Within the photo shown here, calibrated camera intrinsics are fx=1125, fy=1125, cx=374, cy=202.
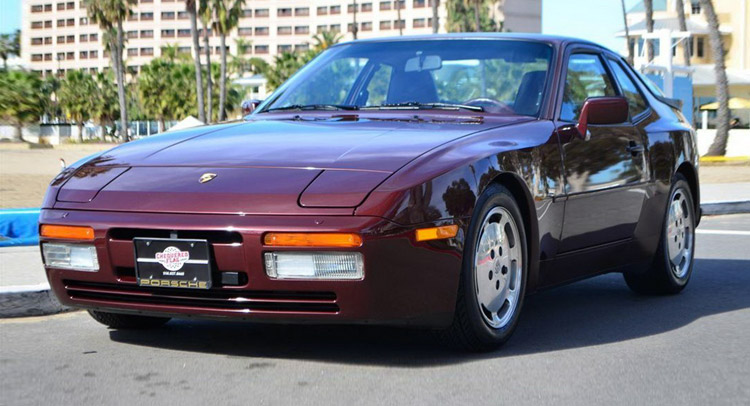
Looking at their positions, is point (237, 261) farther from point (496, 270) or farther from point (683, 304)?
point (683, 304)

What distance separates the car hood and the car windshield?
1.11ft

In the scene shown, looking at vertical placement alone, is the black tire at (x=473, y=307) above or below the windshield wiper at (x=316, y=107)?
below

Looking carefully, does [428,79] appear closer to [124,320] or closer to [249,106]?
[249,106]

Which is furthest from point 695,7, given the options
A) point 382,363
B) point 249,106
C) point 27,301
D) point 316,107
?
point 382,363

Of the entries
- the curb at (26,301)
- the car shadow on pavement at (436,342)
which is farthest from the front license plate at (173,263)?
the curb at (26,301)

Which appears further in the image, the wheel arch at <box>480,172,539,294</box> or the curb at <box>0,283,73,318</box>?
the curb at <box>0,283,73,318</box>

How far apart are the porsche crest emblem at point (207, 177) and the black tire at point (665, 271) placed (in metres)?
2.95

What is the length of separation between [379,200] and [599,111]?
184 cm

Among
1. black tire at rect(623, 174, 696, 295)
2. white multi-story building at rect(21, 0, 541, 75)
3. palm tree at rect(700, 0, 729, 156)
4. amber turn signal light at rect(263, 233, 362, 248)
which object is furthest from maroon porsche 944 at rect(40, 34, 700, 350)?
white multi-story building at rect(21, 0, 541, 75)

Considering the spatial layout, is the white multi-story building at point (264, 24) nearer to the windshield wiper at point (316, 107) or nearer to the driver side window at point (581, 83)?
the driver side window at point (581, 83)

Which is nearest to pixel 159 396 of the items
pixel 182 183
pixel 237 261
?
pixel 237 261

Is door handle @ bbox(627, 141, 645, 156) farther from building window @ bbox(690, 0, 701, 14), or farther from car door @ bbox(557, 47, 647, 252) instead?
building window @ bbox(690, 0, 701, 14)

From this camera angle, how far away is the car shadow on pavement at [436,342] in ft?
15.7

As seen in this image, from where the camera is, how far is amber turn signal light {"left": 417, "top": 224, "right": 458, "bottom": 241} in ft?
14.0
